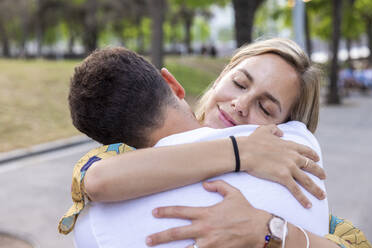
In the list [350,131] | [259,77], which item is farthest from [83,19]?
[259,77]

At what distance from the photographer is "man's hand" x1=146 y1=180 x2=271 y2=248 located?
135 centimetres

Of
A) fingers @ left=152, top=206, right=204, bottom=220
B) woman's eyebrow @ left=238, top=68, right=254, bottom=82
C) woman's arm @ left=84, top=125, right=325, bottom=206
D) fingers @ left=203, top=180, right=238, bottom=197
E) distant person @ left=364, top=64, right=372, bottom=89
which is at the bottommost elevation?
distant person @ left=364, top=64, right=372, bottom=89

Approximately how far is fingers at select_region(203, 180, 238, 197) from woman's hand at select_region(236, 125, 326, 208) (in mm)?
91

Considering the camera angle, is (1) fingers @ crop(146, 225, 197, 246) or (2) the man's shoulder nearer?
(1) fingers @ crop(146, 225, 197, 246)

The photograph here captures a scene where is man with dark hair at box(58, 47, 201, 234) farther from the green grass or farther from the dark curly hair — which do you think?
the green grass

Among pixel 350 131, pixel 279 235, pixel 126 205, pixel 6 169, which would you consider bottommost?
pixel 350 131

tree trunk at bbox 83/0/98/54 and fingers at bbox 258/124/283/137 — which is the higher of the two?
fingers at bbox 258/124/283/137

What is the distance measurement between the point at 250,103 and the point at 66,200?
197 inches

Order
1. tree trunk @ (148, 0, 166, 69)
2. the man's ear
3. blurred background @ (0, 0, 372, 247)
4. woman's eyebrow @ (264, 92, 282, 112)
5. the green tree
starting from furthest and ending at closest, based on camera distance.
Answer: the green tree, tree trunk @ (148, 0, 166, 69), blurred background @ (0, 0, 372, 247), woman's eyebrow @ (264, 92, 282, 112), the man's ear

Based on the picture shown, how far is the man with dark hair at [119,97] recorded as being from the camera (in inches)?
57.8

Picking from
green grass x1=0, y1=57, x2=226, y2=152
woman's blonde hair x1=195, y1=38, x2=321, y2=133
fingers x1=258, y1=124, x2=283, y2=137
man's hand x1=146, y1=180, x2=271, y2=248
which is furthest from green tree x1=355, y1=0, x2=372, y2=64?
man's hand x1=146, y1=180, x2=271, y2=248

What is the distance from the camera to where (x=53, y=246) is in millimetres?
4930

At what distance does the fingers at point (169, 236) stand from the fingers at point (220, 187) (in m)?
0.13

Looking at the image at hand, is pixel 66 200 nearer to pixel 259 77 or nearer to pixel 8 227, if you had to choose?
pixel 8 227
